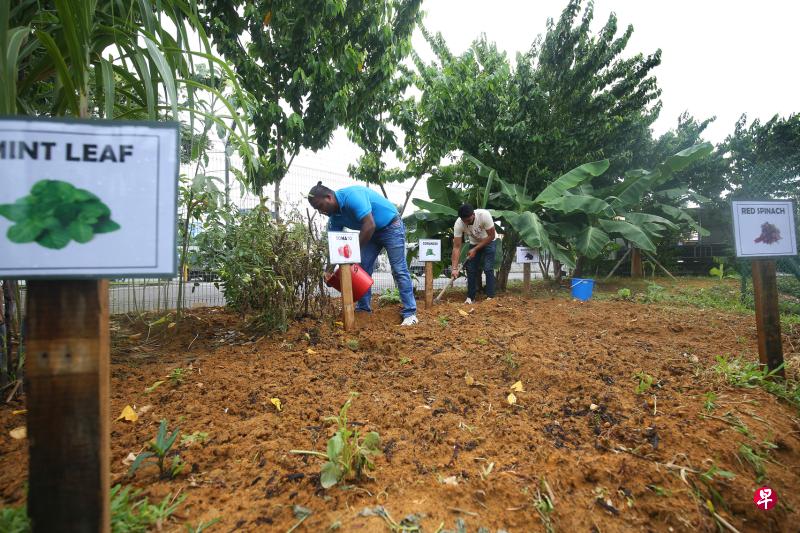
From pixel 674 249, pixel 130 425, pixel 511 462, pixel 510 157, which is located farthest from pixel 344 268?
pixel 674 249

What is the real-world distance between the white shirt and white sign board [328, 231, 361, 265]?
2.67 metres

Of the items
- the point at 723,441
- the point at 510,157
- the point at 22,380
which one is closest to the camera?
the point at 723,441

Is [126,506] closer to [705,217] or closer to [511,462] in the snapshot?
[511,462]

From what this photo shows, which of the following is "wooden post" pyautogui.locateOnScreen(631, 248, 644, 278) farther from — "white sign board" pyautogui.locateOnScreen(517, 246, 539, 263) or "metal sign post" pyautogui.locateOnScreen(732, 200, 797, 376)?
"metal sign post" pyautogui.locateOnScreen(732, 200, 797, 376)

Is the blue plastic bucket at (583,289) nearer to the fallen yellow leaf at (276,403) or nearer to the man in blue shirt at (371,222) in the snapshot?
the man in blue shirt at (371,222)

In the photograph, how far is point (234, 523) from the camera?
1.20 metres

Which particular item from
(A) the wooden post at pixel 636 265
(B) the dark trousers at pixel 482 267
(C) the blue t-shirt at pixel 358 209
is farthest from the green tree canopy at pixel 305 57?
(A) the wooden post at pixel 636 265

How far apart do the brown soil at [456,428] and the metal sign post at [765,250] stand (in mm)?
373

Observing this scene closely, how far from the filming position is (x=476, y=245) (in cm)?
603

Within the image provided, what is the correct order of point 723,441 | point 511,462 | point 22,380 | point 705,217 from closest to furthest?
point 511,462 → point 723,441 → point 22,380 → point 705,217

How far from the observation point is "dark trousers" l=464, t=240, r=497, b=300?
598 cm

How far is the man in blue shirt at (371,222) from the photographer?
3799 millimetres

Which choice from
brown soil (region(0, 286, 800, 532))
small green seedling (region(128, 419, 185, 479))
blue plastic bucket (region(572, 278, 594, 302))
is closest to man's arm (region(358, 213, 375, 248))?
brown soil (region(0, 286, 800, 532))

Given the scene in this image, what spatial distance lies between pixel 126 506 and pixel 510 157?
7.89 meters
